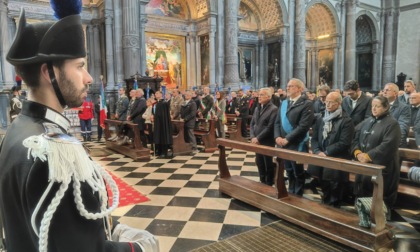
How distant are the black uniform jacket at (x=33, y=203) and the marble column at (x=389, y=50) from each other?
25443 millimetres

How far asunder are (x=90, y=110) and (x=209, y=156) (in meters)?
5.00

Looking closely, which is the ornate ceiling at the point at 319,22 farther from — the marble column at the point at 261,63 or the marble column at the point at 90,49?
the marble column at the point at 90,49

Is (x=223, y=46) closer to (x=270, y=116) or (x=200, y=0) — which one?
(x=200, y=0)

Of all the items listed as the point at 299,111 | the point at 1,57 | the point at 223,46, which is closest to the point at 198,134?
the point at 299,111

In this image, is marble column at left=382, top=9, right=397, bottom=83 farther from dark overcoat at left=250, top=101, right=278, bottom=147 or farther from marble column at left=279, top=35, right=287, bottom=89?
dark overcoat at left=250, top=101, right=278, bottom=147

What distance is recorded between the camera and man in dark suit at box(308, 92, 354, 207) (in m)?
3.84

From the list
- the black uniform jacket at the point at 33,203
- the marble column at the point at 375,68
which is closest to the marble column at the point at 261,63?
the marble column at the point at 375,68

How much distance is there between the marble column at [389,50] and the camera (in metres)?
21.9

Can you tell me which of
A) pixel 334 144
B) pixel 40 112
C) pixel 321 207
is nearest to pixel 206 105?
pixel 334 144

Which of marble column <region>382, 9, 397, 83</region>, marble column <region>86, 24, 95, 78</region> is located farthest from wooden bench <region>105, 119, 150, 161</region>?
marble column <region>382, 9, 397, 83</region>

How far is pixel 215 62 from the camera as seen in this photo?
47.1 ft

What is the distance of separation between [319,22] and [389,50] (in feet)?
21.1

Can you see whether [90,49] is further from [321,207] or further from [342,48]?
[342,48]

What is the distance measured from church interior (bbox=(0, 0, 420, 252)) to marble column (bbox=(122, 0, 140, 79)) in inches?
1.6
